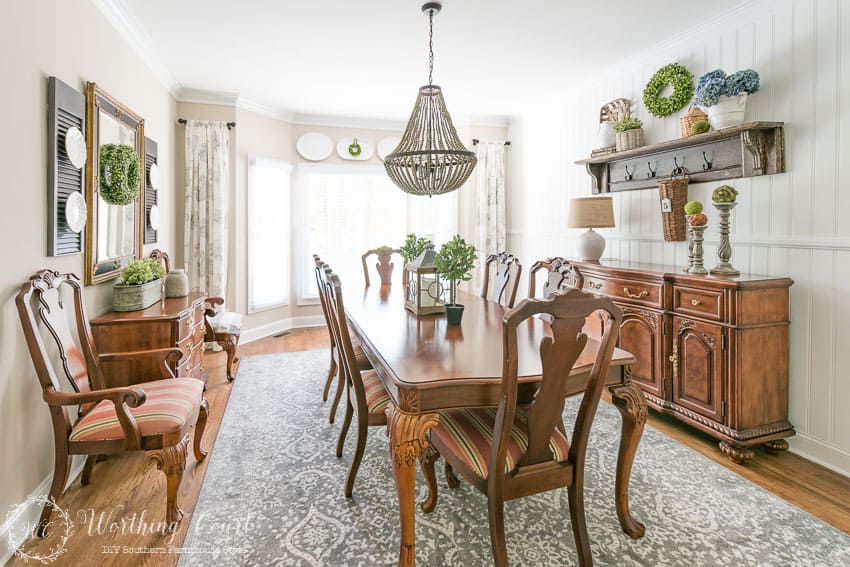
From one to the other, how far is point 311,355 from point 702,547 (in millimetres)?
3639

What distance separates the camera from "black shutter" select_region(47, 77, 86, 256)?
2.18m

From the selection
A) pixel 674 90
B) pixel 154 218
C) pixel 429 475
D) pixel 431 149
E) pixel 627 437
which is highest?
pixel 674 90

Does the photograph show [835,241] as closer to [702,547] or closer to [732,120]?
[732,120]

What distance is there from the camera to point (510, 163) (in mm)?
5922

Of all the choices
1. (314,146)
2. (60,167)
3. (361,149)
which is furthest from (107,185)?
(361,149)

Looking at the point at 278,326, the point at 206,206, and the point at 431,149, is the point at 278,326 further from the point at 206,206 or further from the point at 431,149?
the point at 431,149

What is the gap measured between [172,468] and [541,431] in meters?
1.52

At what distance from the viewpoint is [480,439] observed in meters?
1.73

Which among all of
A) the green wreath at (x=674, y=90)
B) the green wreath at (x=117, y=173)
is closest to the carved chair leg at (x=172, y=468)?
the green wreath at (x=117, y=173)

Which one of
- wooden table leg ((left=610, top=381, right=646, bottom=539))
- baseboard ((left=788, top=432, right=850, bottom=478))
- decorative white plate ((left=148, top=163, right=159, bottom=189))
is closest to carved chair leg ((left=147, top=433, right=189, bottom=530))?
wooden table leg ((left=610, top=381, right=646, bottom=539))

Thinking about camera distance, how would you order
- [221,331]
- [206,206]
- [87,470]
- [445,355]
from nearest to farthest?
[445,355] < [87,470] < [221,331] < [206,206]

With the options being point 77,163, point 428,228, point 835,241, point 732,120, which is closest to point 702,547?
point 835,241

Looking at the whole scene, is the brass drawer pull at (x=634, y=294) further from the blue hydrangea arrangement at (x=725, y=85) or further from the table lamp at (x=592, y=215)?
the blue hydrangea arrangement at (x=725, y=85)

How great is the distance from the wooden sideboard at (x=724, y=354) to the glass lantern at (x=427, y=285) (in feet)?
4.70
